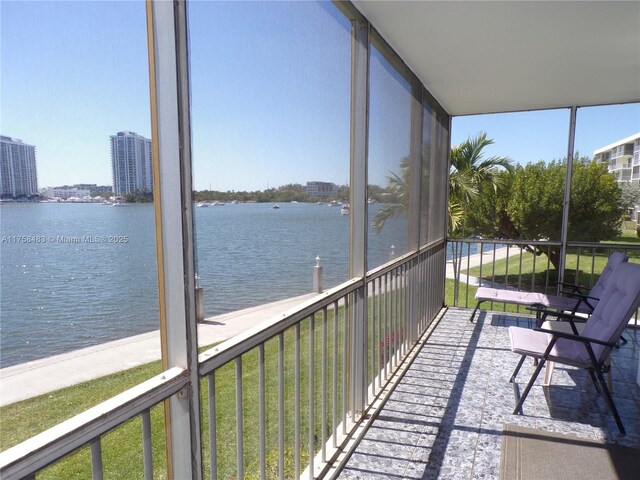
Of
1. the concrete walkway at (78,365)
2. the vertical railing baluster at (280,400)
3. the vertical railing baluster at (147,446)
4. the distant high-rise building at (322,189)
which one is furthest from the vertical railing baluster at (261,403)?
the distant high-rise building at (322,189)

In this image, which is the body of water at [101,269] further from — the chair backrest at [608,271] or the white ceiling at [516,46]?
the chair backrest at [608,271]

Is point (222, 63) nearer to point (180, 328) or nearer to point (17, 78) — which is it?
point (17, 78)

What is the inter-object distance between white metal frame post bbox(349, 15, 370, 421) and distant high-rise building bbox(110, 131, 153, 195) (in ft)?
5.09

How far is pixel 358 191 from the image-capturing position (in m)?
2.47

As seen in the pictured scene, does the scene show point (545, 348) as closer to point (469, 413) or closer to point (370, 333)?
point (469, 413)

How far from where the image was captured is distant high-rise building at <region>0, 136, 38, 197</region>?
66cm

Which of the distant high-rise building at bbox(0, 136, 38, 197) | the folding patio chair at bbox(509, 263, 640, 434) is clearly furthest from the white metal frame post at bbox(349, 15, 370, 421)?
the distant high-rise building at bbox(0, 136, 38, 197)

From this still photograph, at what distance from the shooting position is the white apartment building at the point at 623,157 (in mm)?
6746

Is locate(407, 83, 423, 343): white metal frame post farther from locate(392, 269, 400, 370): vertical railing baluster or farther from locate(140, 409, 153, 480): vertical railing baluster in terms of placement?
locate(140, 409, 153, 480): vertical railing baluster

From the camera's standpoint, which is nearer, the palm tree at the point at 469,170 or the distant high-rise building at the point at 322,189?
the distant high-rise building at the point at 322,189

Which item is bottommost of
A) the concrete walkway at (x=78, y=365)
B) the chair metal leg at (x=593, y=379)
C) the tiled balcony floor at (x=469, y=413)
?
the tiled balcony floor at (x=469, y=413)

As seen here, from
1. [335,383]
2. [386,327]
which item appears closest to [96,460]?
[335,383]

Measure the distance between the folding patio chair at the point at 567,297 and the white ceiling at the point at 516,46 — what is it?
168 cm

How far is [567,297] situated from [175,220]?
490 cm
